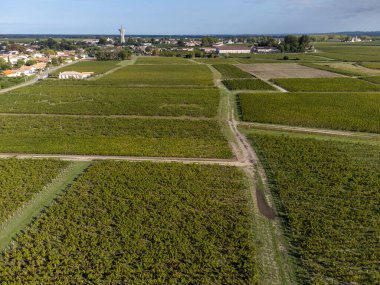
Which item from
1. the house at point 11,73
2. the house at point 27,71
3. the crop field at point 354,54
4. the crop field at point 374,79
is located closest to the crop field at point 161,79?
the house at point 11,73

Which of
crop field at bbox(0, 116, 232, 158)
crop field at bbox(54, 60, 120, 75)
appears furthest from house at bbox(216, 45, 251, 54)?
crop field at bbox(0, 116, 232, 158)

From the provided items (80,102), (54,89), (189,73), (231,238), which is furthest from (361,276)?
(189,73)

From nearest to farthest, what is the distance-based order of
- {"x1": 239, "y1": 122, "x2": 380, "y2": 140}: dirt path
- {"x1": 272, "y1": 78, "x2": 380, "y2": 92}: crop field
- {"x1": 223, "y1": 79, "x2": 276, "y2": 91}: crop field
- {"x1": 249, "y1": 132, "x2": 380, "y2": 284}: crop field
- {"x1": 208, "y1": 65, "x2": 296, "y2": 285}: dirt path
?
{"x1": 208, "y1": 65, "x2": 296, "y2": 285}: dirt path
{"x1": 249, "y1": 132, "x2": 380, "y2": 284}: crop field
{"x1": 239, "y1": 122, "x2": 380, "y2": 140}: dirt path
{"x1": 272, "y1": 78, "x2": 380, "y2": 92}: crop field
{"x1": 223, "y1": 79, "x2": 276, "y2": 91}: crop field

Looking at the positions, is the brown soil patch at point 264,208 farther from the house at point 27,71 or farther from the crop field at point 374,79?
the house at point 27,71

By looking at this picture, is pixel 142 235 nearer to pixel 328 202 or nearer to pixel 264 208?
pixel 264 208

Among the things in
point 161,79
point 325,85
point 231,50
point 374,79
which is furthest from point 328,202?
point 231,50

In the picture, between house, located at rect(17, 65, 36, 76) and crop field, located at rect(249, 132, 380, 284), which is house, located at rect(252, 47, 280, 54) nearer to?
house, located at rect(17, 65, 36, 76)
